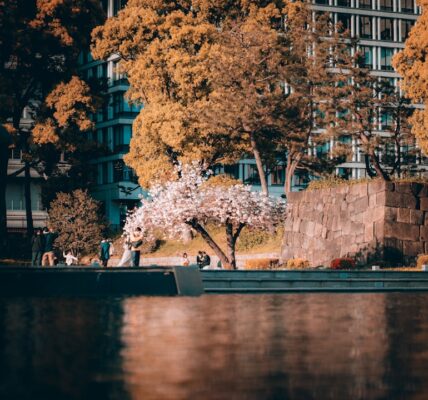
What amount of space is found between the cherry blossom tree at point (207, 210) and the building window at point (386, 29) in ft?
148

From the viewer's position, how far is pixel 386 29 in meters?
87.8

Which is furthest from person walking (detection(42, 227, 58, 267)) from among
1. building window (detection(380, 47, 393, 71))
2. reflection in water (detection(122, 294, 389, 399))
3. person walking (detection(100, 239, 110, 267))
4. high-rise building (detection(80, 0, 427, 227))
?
building window (detection(380, 47, 393, 71))

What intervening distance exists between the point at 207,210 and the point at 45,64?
635 inches

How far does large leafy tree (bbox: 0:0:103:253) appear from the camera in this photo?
5272 centimetres

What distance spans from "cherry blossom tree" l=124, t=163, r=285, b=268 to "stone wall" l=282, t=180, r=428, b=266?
1899mm

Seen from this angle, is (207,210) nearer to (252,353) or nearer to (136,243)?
(136,243)

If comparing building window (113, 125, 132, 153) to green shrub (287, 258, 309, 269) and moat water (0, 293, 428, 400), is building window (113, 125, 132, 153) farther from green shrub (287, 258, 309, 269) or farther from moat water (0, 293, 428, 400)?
moat water (0, 293, 428, 400)

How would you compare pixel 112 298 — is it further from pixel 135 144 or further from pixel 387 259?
pixel 135 144

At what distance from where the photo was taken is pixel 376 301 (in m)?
22.1

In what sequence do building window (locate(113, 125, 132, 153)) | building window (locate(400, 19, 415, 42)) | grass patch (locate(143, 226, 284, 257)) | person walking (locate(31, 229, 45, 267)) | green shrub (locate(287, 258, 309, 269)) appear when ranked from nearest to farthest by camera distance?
person walking (locate(31, 229, 45, 267)) < green shrub (locate(287, 258, 309, 269)) < grass patch (locate(143, 226, 284, 257)) < building window (locate(113, 125, 132, 153)) < building window (locate(400, 19, 415, 42))

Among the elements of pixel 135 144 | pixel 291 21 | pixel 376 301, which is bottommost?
pixel 376 301

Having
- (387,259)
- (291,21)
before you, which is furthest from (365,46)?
(387,259)

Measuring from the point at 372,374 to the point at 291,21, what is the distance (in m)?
42.3

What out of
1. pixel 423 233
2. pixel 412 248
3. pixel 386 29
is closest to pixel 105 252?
pixel 412 248
